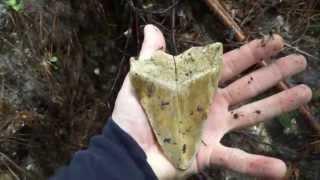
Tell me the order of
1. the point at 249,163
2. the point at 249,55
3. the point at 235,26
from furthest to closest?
the point at 235,26 < the point at 249,55 < the point at 249,163

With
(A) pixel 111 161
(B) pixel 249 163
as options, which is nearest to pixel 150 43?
(A) pixel 111 161

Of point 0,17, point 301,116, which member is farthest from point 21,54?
point 301,116

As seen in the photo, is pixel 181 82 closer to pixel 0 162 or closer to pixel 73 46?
pixel 73 46

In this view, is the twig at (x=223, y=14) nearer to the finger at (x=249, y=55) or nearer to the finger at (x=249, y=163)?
the finger at (x=249, y=55)

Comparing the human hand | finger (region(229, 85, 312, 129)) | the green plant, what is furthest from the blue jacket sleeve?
the green plant

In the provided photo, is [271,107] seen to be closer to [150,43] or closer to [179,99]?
[179,99]
